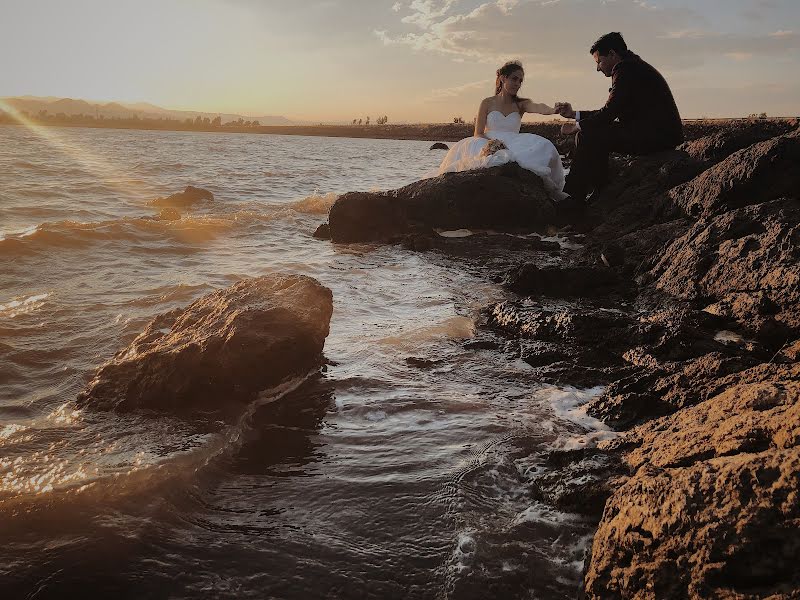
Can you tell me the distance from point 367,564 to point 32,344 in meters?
3.78

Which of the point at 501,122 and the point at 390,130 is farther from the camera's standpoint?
the point at 390,130

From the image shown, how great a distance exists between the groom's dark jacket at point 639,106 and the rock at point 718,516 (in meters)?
6.68

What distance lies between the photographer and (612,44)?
809cm

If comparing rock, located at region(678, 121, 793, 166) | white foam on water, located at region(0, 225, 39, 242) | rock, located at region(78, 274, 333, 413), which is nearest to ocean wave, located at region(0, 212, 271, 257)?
white foam on water, located at region(0, 225, 39, 242)

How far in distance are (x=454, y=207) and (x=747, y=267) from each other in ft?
18.8

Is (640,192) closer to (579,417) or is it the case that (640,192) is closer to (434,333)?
(434,333)

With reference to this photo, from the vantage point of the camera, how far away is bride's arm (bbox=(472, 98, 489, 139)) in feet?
34.2

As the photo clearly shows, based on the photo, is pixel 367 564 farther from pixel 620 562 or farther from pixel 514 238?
pixel 514 238

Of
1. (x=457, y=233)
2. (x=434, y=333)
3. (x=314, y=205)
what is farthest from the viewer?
(x=314, y=205)

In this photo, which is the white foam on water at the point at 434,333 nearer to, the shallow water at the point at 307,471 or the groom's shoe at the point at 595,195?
the shallow water at the point at 307,471

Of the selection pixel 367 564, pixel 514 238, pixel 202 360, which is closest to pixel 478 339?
pixel 202 360

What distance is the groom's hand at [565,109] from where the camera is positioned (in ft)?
27.8

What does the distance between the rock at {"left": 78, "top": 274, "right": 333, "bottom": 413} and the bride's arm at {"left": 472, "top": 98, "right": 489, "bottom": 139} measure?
7.44 metres

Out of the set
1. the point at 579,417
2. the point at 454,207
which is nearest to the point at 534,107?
the point at 454,207
